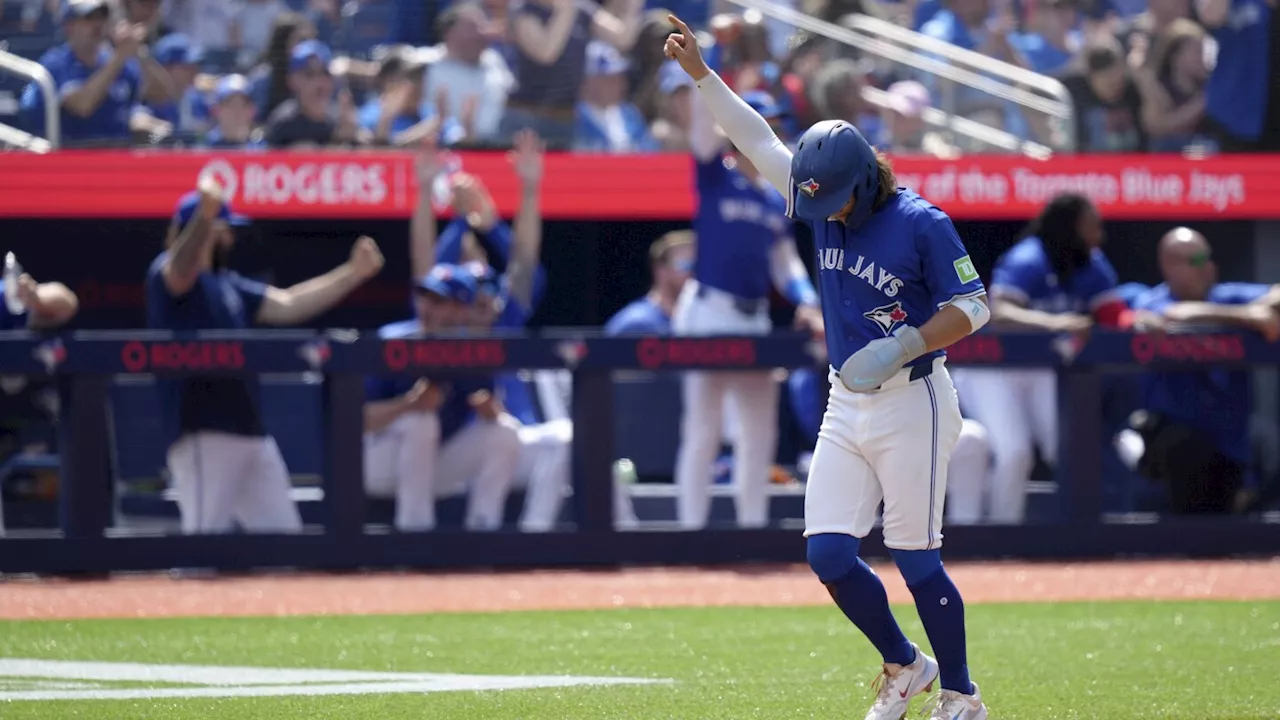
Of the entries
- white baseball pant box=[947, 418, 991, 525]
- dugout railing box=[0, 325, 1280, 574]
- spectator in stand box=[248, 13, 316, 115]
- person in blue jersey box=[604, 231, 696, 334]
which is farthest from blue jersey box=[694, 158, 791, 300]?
spectator in stand box=[248, 13, 316, 115]

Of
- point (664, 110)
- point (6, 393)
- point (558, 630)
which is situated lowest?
point (558, 630)

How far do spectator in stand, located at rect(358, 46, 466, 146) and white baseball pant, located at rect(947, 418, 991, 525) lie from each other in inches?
141

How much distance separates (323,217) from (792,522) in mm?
3468

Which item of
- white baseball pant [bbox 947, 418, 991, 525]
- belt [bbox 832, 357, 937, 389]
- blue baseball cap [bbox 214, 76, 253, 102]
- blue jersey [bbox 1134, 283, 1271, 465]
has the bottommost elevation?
white baseball pant [bbox 947, 418, 991, 525]

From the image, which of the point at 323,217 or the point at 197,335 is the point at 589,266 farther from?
the point at 197,335

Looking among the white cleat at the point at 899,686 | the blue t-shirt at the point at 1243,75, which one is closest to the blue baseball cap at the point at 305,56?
the blue t-shirt at the point at 1243,75

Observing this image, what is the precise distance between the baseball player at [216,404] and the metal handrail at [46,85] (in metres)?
2.03

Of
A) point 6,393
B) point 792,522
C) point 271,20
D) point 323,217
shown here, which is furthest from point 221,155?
point 792,522

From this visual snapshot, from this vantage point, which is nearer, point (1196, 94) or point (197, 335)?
point (197, 335)

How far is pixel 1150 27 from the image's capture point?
11164 millimetres

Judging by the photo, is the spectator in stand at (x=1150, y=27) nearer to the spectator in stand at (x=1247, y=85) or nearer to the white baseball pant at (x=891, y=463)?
the spectator in stand at (x=1247, y=85)

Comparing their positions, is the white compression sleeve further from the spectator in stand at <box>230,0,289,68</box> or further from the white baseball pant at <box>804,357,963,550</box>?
the spectator in stand at <box>230,0,289,68</box>

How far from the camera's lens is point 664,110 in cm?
1044

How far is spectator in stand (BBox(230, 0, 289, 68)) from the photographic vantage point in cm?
1069
